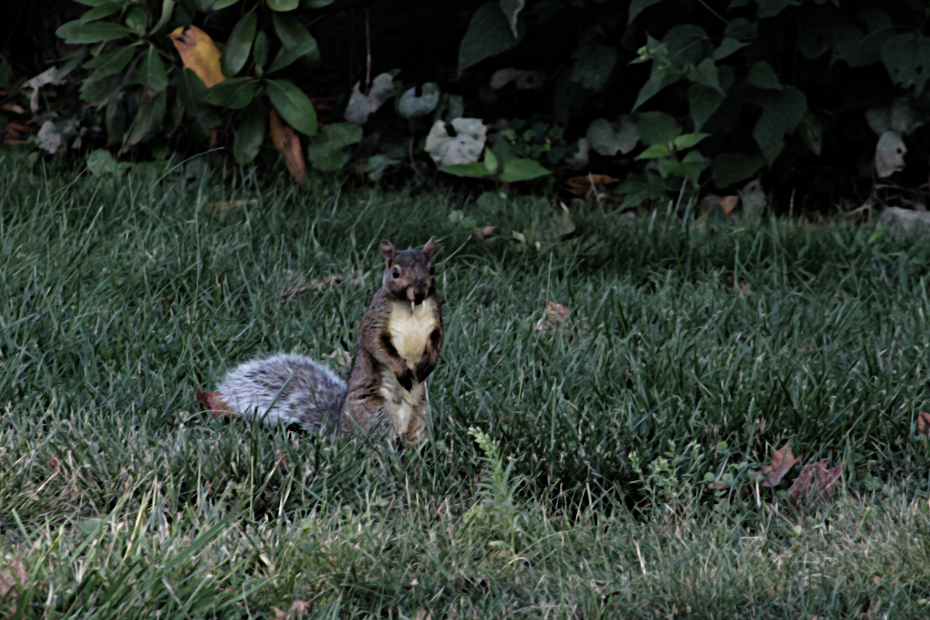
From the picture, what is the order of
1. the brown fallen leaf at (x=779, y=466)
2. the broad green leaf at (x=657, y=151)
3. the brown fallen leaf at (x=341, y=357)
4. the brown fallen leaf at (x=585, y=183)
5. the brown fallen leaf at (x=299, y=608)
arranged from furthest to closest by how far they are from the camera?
the brown fallen leaf at (x=585, y=183) < the broad green leaf at (x=657, y=151) < the brown fallen leaf at (x=341, y=357) < the brown fallen leaf at (x=779, y=466) < the brown fallen leaf at (x=299, y=608)

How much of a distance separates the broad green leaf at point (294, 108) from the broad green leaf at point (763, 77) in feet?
6.90

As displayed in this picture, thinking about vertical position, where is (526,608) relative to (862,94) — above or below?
below

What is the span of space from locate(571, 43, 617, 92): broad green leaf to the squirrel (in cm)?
259

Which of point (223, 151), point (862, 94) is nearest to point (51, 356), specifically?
point (223, 151)

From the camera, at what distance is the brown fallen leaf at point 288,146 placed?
471 centimetres

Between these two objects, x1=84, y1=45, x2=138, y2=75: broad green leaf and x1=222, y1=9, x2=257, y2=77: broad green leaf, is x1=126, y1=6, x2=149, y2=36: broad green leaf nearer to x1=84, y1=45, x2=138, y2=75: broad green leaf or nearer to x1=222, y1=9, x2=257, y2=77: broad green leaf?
x1=84, y1=45, x2=138, y2=75: broad green leaf

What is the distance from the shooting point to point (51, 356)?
9.82 feet

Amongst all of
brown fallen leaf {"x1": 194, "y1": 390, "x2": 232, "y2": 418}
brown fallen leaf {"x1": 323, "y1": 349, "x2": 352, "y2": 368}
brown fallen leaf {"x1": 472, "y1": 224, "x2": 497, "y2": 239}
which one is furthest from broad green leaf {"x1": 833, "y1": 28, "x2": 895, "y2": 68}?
brown fallen leaf {"x1": 194, "y1": 390, "x2": 232, "y2": 418}

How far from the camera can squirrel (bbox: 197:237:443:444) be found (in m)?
2.40

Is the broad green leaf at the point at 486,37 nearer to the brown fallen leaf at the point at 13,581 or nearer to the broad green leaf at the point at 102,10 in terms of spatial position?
the broad green leaf at the point at 102,10

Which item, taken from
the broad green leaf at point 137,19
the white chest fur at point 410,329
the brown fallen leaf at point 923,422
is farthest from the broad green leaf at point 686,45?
Answer: the white chest fur at point 410,329

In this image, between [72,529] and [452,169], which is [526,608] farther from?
[452,169]

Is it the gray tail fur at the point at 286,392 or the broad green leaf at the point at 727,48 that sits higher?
the broad green leaf at the point at 727,48

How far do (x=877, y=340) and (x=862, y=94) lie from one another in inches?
80.7
